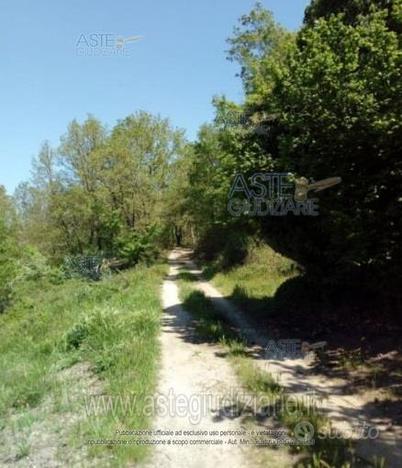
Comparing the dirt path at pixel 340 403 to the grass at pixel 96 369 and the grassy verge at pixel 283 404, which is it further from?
the grass at pixel 96 369

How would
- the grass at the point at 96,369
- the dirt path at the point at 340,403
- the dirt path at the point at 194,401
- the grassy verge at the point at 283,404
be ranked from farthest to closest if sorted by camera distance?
the grass at the point at 96,369 → the dirt path at the point at 340,403 → the dirt path at the point at 194,401 → the grassy verge at the point at 283,404

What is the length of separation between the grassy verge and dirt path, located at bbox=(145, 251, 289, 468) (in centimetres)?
30

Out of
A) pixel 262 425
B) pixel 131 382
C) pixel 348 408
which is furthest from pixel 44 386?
pixel 348 408

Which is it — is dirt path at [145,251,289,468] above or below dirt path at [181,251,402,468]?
above

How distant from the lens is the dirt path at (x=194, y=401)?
620cm

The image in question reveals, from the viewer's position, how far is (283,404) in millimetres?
7582

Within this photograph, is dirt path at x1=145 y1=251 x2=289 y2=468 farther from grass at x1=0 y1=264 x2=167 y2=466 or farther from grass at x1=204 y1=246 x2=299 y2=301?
grass at x1=204 y1=246 x2=299 y2=301

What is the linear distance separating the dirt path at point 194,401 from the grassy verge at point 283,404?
0.30 m

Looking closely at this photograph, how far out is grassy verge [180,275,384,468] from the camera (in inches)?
231

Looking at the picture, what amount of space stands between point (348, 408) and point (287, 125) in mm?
6908

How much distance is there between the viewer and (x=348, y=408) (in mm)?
7844

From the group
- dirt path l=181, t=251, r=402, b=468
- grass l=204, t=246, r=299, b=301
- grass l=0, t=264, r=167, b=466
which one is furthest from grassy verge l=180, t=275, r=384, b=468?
grass l=204, t=246, r=299, b=301

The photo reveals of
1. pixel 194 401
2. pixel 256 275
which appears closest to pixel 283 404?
pixel 194 401

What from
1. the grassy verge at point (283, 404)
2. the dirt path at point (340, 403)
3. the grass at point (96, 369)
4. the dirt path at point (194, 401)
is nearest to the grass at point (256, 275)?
the grass at point (96, 369)
